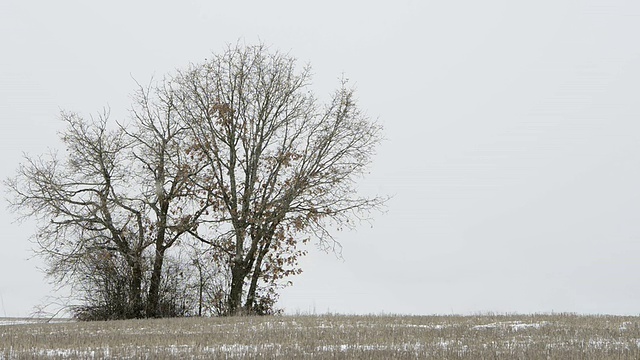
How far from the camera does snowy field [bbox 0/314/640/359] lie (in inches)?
469

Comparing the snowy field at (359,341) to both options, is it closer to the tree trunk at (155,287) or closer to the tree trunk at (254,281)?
the tree trunk at (254,281)

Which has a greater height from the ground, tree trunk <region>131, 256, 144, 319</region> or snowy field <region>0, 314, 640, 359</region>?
tree trunk <region>131, 256, 144, 319</region>

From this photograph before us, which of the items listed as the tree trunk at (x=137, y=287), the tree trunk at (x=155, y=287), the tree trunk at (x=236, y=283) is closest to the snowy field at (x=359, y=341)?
the tree trunk at (x=236, y=283)

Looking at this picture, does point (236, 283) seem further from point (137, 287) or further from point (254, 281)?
point (137, 287)

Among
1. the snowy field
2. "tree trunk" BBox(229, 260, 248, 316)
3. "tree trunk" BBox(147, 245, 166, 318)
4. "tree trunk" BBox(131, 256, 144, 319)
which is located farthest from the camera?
"tree trunk" BBox(147, 245, 166, 318)

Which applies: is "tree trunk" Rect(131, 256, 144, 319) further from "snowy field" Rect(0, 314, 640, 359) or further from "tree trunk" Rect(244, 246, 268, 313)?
"snowy field" Rect(0, 314, 640, 359)

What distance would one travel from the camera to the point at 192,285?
102 feet

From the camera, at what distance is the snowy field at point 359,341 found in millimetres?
11922

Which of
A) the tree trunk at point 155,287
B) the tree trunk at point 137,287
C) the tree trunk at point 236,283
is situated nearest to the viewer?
the tree trunk at point 236,283

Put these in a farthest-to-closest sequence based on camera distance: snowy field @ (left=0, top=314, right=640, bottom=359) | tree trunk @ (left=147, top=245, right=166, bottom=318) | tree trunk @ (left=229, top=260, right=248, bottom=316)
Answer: tree trunk @ (left=147, top=245, right=166, bottom=318) → tree trunk @ (left=229, top=260, right=248, bottom=316) → snowy field @ (left=0, top=314, right=640, bottom=359)

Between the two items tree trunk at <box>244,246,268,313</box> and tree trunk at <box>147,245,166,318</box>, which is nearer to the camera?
tree trunk at <box>244,246,268,313</box>

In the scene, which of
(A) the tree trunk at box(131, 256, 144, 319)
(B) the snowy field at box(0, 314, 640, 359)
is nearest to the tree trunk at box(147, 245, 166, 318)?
(A) the tree trunk at box(131, 256, 144, 319)

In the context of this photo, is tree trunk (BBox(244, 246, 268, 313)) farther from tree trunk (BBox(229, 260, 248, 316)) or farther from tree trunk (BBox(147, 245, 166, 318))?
tree trunk (BBox(147, 245, 166, 318))

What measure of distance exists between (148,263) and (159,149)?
216 inches
